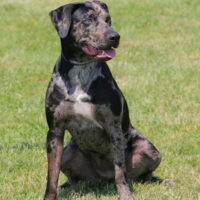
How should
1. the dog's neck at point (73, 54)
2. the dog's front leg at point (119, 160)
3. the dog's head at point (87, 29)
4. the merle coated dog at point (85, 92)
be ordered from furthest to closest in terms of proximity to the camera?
the dog's front leg at point (119, 160), the dog's neck at point (73, 54), the merle coated dog at point (85, 92), the dog's head at point (87, 29)

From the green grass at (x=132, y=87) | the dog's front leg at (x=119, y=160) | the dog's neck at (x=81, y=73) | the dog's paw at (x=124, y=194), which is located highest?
the dog's neck at (x=81, y=73)

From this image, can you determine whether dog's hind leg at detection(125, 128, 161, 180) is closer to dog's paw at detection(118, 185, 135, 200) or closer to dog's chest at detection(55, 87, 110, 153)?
dog's chest at detection(55, 87, 110, 153)

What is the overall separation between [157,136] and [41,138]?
1.78 m

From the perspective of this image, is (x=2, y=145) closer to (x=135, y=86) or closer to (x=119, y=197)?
(x=119, y=197)

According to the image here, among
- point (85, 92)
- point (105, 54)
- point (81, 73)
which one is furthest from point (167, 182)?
point (105, 54)

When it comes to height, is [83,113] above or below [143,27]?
above

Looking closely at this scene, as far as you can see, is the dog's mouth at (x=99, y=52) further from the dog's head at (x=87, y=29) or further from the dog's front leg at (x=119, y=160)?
the dog's front leg at (x=119, y=160)

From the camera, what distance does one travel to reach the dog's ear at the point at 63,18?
4676mm

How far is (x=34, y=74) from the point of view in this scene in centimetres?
1067

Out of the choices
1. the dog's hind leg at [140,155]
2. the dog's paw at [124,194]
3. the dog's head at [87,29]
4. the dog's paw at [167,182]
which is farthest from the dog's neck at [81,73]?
the dog's paw at [167,182]

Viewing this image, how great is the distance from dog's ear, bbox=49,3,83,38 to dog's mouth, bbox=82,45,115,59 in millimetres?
257

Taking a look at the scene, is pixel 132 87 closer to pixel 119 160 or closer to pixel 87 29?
pixel 119 160

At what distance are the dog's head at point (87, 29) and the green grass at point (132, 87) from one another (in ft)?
5.43

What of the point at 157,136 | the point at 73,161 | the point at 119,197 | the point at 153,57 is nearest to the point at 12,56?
the point at 153,57
